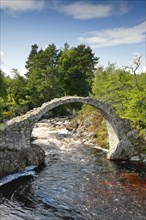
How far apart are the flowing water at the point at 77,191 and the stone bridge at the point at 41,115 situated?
68.6 inches

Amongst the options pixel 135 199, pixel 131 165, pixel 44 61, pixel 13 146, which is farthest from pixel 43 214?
pixel 44 61

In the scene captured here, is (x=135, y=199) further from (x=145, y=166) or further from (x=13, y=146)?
(x=13, y=146)

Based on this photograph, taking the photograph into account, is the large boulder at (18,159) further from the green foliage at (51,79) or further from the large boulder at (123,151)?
the green foliage at (51,79)

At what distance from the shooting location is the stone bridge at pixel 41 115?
20984 mm

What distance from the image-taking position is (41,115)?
22469 millimetres

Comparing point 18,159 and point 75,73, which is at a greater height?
point 75,73

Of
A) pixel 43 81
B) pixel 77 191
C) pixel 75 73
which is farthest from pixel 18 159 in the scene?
pixel 75 73

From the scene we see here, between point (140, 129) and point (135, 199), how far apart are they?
35.2 ft

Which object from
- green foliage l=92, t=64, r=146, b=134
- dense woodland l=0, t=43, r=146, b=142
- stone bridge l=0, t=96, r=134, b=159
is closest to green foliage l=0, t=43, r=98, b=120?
dense woodland l=0, t=43, r=146, b=142

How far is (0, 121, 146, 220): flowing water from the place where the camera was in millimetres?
14977

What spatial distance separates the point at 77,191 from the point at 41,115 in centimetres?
737

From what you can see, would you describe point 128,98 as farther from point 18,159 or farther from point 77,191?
point 18,159

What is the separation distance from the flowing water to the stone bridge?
174cm

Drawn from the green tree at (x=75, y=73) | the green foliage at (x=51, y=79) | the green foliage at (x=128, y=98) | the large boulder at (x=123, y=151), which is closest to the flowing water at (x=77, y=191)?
the large boulder at (x=123, y=151)
